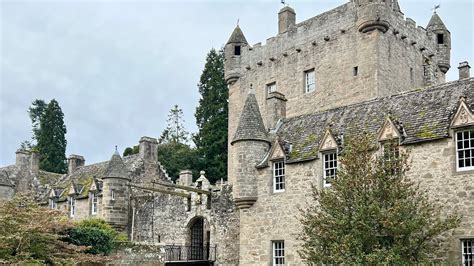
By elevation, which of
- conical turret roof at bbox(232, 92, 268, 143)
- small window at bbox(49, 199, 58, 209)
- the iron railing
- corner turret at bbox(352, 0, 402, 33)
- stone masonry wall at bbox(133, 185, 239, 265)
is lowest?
the iron railing

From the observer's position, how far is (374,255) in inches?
584

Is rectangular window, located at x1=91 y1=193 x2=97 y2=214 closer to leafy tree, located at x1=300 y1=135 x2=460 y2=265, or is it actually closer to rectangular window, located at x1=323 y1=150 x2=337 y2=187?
rectangular window, located at x1=323 y1=150 x2=337 y2=187

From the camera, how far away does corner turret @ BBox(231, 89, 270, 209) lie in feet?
74.8

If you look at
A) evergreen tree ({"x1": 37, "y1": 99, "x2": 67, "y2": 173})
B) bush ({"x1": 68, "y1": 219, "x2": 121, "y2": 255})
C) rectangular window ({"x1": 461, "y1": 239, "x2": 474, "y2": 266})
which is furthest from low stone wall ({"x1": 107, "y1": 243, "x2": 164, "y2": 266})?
evergreen tree ({"x1": 37, "y1": 99, "x2": 67, "y2": 173})

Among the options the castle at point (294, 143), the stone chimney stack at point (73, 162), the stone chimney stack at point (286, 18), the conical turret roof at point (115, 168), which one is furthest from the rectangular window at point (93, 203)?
the stone chimney stack at point (286, 18)

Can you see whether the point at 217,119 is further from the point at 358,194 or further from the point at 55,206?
the point at 358,194

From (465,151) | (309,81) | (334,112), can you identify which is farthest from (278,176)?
(309,81)

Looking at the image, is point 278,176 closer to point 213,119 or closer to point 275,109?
point 275,109

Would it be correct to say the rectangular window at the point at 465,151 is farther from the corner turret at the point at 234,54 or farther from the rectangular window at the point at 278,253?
the corner turret at the point at 234,54

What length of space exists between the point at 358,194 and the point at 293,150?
20.9ft

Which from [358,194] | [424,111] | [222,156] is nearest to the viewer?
[358,194]

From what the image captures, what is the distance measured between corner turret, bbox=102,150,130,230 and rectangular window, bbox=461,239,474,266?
20.6m

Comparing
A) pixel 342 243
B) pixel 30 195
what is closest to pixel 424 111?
pixel 342 243

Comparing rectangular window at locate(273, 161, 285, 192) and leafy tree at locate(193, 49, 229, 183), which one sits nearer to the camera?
rectangular window at locate(273, 161, 285, 192)
